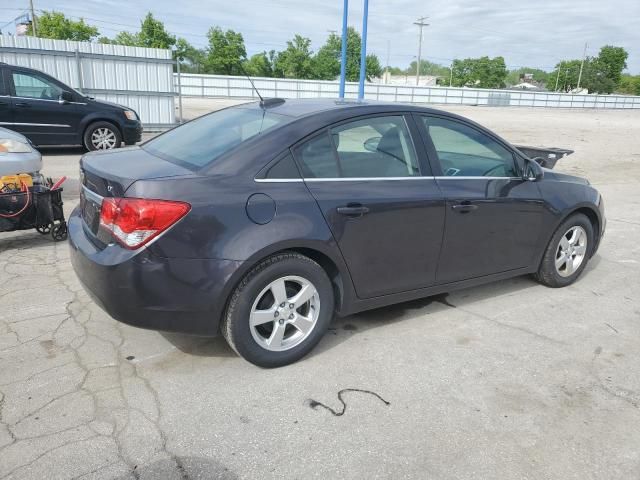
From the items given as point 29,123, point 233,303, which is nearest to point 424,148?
point 233,303

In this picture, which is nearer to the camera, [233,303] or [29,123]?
[233,303]

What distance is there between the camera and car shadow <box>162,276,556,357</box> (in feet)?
11.5

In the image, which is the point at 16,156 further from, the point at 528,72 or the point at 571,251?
the point at 528,72

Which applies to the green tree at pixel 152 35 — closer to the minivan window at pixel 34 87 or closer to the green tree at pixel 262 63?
the green tree at pixel 262 63

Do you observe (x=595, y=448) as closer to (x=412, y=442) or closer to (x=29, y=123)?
(x=412, y=442)

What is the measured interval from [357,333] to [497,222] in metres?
1.35

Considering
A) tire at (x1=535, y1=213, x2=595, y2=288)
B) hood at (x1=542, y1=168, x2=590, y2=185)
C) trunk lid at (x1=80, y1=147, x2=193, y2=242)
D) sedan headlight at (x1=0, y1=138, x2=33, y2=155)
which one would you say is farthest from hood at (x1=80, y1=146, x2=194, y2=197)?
tire at (x1=535, y1=213, x2=595, y2=288)

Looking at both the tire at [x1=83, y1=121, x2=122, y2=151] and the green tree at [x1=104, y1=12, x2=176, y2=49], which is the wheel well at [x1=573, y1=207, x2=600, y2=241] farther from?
the green tree at [x1=104, y1=12, x2=176, y2=49]

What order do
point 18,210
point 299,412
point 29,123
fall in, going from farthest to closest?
point 29,123, point 18,210, point 299,412

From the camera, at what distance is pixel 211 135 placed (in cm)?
360

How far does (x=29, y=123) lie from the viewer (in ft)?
34.6

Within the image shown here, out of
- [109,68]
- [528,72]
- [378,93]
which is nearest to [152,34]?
[378,93]

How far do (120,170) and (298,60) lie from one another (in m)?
67.6

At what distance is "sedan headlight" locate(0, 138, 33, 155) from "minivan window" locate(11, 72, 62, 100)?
5768 mm
